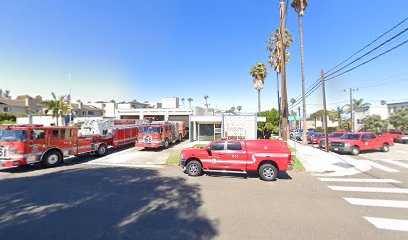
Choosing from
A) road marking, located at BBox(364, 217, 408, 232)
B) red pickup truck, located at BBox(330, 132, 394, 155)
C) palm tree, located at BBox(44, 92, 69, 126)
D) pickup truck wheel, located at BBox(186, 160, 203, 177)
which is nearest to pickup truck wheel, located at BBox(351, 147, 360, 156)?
red pickup truck, located at BBox(330, 132, 394, 155)

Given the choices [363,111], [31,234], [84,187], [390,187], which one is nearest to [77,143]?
[84,187]

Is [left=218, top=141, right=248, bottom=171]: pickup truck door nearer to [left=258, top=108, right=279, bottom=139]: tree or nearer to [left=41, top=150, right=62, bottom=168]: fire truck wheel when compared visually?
[left=41, top=150, right=62, bottom=168]: fire truck wheel

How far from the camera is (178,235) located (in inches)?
165

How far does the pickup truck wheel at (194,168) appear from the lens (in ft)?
30.6

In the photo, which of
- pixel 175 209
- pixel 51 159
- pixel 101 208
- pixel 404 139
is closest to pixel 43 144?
pixel 51 159

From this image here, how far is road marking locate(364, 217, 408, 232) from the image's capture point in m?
4.56

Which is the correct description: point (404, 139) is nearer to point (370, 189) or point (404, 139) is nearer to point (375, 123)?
point (375, 123)

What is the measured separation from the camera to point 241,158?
351 inches

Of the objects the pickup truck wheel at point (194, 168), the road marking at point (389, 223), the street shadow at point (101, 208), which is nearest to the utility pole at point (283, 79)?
the pickup truck wheel at point (194, 168)

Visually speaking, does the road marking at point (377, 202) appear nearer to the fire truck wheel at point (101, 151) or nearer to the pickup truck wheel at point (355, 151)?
the pickup truck wheel at point (355, 151)

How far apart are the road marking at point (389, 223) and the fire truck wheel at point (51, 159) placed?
1460 centimetres

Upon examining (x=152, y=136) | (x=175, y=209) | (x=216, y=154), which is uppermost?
(x=152, y=136)

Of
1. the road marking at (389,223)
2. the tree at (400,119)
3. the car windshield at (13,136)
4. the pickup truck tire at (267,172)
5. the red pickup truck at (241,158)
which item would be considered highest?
the tree at (400,119)

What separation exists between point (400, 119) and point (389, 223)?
1471 inches
